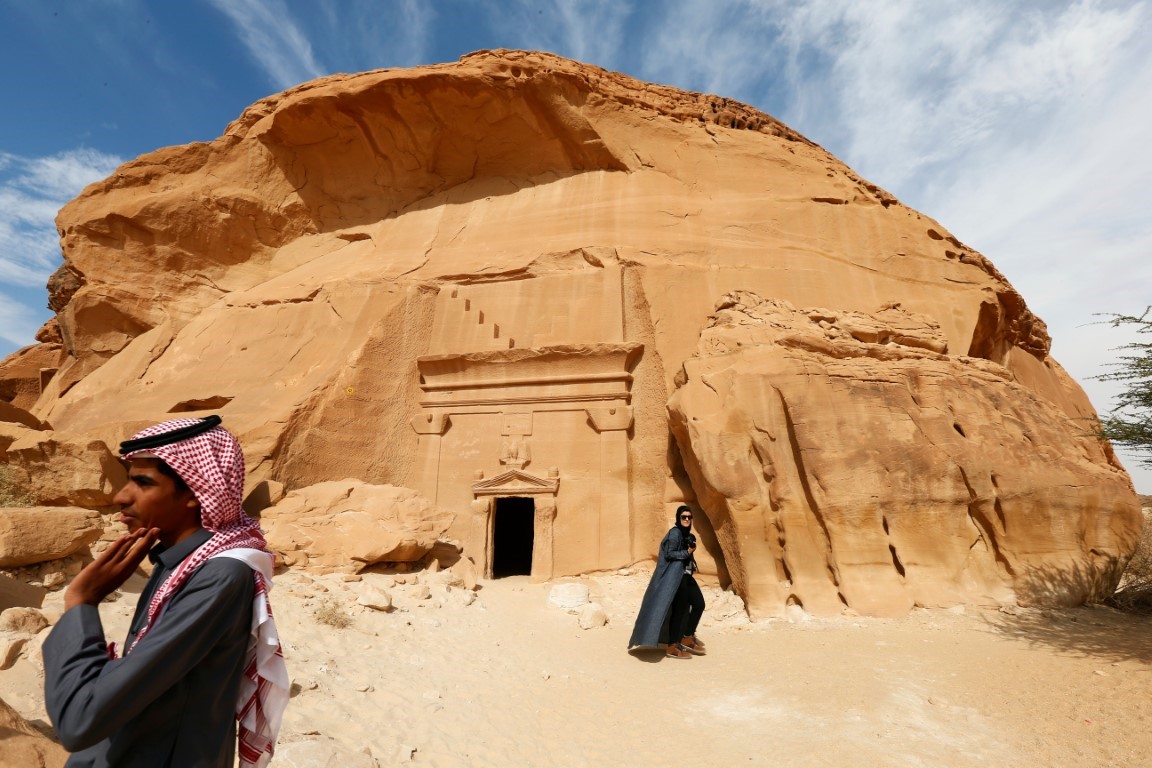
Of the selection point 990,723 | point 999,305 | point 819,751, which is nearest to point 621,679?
point 819,751

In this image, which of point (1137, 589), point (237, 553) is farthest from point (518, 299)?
point (237, 553)

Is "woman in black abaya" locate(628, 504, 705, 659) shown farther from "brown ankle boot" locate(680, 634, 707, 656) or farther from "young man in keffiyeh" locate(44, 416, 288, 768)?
"young man in keffiyeh" locate(44, 416, 288, 768)

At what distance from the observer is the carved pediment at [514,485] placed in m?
13.0

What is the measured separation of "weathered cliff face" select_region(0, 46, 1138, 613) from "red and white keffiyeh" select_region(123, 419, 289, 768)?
29.0 ft

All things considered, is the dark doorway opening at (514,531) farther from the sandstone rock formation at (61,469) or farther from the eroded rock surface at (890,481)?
the sandstone rock formation at (61,469)

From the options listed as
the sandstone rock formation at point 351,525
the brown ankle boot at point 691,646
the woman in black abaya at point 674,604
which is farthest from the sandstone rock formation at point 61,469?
the brown ankle boot at point 691,646

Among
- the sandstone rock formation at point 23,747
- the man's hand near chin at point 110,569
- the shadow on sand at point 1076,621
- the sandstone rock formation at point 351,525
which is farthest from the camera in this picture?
the sandstone rock formation at point 351,525

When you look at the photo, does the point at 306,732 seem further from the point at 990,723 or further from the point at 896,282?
the point at 896,282

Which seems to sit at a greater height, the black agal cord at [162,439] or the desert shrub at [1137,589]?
the black agal cord at [162,439]

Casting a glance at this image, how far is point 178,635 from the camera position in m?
1.69

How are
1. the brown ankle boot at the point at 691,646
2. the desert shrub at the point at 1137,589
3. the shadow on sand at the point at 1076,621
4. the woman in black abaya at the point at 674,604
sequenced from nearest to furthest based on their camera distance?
1. the shadow on sand at the point at 1076,621
2. the woman in black abaya at the point at 674,604
3. the brown ankle boot at the point at 691,646
4. the desert shrub at the point at 1137,589

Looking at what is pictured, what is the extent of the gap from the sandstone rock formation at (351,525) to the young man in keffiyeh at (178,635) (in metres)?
8.36

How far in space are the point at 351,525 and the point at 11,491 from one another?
438 cm

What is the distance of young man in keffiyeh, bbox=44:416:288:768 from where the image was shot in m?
1.64
